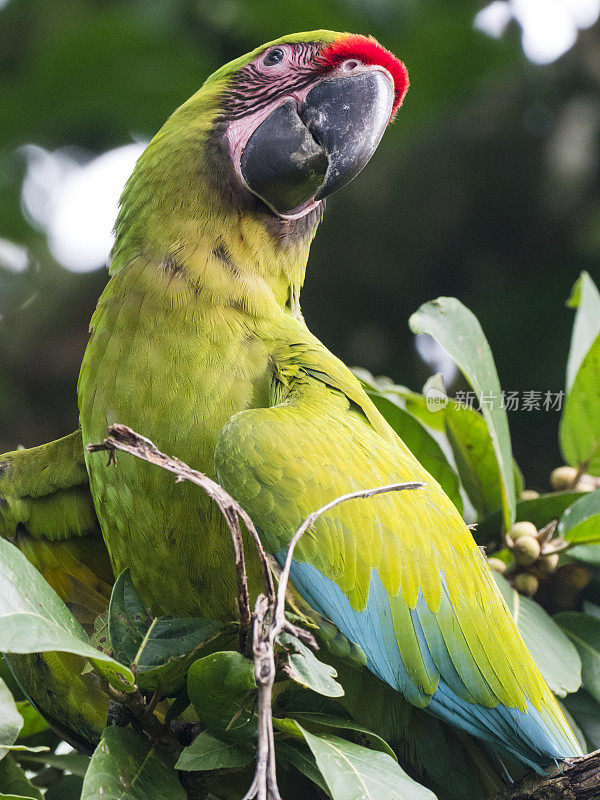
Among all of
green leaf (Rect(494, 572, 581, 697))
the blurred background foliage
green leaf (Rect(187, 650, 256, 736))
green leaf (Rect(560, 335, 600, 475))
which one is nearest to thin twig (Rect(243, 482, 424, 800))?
green leaf (Rect(187, 650, 256, 736))

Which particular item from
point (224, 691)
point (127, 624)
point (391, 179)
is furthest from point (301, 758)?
point (391, 179)

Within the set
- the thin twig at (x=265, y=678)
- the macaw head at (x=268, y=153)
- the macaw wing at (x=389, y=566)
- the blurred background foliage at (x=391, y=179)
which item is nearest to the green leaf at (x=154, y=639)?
the macaw wing at (x=389, y=566)

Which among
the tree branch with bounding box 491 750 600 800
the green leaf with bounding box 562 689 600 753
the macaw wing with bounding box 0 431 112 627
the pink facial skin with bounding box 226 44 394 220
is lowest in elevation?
the green leaf with bounding box 562 689 600 753

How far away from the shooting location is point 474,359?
72.6 inches

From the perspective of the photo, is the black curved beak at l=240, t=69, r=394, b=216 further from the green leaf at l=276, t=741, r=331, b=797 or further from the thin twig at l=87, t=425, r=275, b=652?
the green leaf at l=276, t=741, r=331, b=797

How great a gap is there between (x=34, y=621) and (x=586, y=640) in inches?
46.5

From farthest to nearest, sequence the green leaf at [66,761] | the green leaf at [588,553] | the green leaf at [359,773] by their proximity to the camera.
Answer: the green leaf at [588,553] < the green leaf at [66,761] < the green leaf at [359,773]

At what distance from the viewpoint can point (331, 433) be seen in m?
1.35

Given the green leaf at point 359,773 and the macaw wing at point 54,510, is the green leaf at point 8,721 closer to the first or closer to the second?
the green leaf at point 359,773

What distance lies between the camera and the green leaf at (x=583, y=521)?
167cm

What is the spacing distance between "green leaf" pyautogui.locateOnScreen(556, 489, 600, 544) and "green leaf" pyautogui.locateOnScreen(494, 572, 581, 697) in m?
0.16

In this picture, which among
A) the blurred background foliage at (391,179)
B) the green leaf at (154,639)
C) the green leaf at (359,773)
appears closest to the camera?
the green leaf at (359,773)

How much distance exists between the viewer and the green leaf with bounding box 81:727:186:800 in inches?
41.9

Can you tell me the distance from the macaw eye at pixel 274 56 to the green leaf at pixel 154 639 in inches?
46.3
